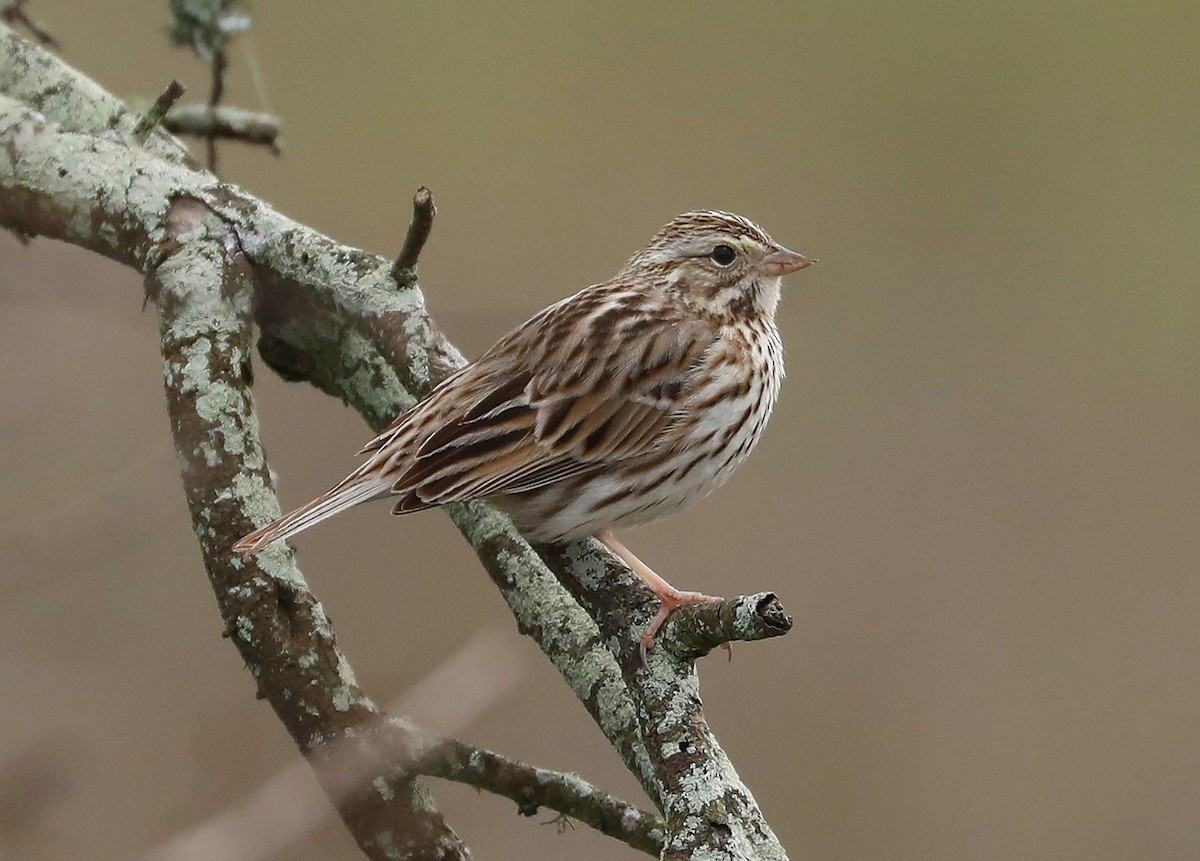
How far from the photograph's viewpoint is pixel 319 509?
3.02 m

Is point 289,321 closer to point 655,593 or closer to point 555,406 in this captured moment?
point 555,406

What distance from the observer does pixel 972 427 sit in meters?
6.98

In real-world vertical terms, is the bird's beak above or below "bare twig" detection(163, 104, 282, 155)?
below

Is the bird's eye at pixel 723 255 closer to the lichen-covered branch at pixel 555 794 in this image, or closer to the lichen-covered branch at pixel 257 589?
the lichen-covered branch at pixel 257 589

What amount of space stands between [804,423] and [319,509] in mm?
4117

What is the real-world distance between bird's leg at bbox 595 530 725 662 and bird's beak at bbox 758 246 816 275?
902mm

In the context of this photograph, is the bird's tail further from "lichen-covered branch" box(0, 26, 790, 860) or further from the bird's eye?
Result: the bird's eye

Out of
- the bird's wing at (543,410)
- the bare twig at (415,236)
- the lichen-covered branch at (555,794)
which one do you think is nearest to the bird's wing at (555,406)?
the bird's wing at (543,410)

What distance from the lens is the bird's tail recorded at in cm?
280

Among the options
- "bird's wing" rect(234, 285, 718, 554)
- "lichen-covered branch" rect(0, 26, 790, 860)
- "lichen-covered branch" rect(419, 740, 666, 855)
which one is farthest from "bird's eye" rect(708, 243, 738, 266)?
"lichen-covered branch" rect(419, 740, 666, 855)

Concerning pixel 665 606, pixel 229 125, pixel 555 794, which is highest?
pixel 229 125

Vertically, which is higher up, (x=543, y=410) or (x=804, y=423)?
(x=804, y=423)

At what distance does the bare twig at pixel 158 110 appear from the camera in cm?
345

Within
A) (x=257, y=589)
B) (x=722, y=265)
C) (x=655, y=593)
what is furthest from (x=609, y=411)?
(x=257, y=589)
